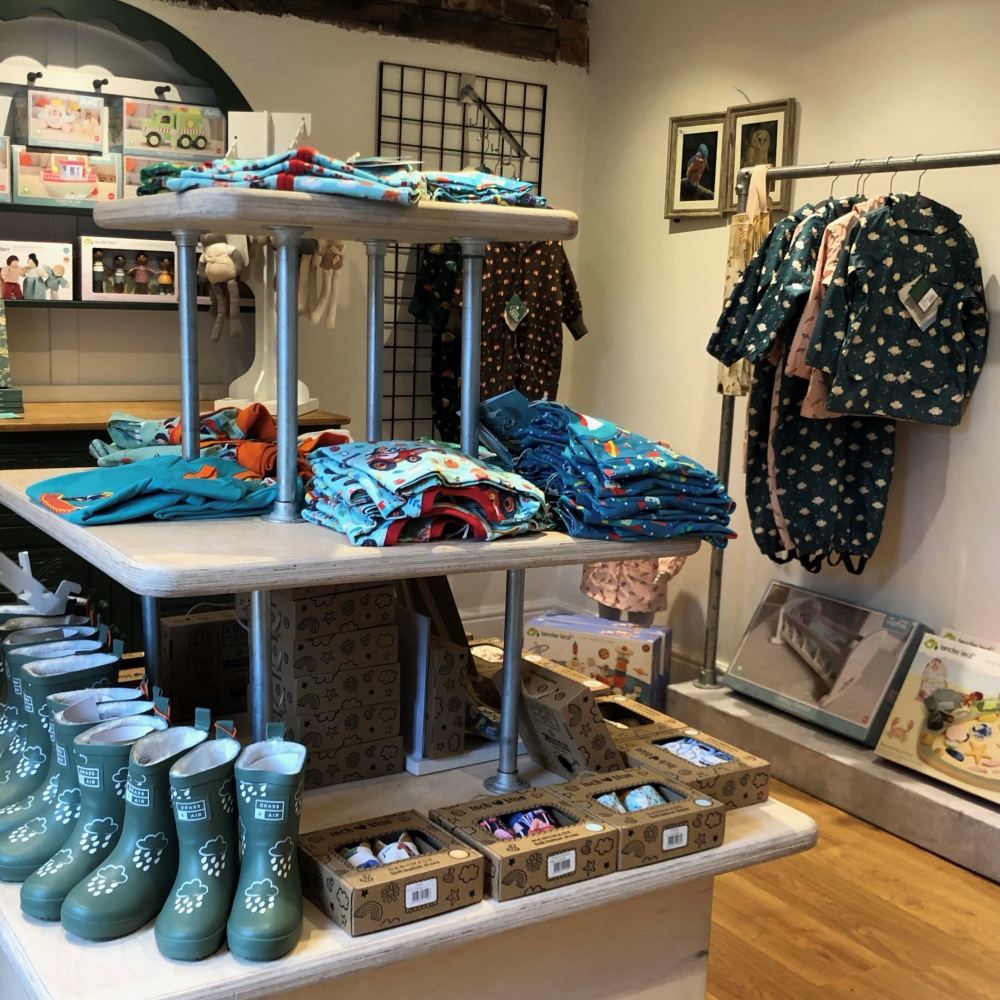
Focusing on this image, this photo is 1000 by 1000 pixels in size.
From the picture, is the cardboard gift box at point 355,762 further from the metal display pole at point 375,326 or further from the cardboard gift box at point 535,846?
the metal display pole at point 375,326

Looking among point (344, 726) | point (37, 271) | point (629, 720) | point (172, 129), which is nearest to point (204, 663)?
point (344, 726)

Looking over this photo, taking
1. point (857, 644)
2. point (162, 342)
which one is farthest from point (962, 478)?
point (162, 342)

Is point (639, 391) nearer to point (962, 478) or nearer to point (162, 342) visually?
point (962, 478)

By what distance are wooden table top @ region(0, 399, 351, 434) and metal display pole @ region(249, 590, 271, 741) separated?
170 cm

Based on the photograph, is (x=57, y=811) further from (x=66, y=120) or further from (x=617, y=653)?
(x=66, y=120)

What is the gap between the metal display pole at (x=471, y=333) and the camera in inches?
65.9

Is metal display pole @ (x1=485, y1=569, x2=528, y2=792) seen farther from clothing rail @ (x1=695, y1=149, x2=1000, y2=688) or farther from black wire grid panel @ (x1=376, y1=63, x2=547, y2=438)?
black wire grid panel @ (x1=376, y1=63, x2=547, y2=438)

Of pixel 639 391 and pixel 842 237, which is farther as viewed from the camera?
pixel 639 391

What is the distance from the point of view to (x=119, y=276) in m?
3.66

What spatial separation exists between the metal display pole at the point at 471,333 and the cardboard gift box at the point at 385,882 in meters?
0.60

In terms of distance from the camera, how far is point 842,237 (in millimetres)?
3074

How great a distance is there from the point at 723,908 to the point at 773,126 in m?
2.43

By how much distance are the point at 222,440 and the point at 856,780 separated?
2080mm

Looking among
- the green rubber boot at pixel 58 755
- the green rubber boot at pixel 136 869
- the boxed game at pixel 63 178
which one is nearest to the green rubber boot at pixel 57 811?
the green rubber boot at pixel 58 755
